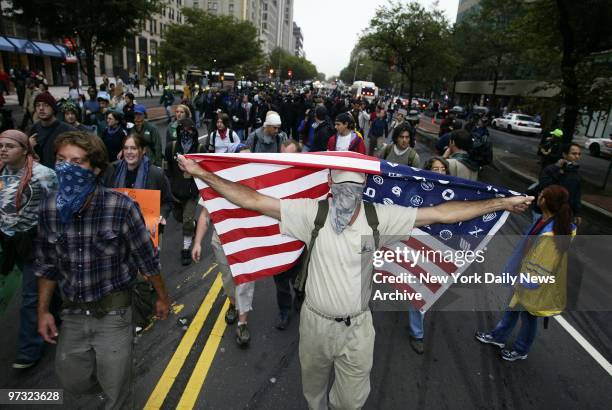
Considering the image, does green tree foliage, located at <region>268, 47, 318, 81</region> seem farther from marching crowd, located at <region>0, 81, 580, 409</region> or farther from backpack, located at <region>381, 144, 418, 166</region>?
marching crowd, located at <region>0, 81, 580, 409</region>

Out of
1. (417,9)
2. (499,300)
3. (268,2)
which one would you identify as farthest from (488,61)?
(268,2)

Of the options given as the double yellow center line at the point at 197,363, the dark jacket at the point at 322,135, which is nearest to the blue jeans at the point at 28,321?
the double yellow center line at the point at 197,363

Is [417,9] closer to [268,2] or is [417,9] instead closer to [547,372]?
[547,372]

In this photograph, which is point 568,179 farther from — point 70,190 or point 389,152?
point 70,190

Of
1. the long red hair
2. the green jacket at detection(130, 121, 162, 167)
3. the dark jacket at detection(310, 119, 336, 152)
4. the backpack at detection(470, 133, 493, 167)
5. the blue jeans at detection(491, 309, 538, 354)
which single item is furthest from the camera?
the dark jacket at detection(310, 119, 336, 152)

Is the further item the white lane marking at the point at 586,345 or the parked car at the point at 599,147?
the parked car at the point at 599,147

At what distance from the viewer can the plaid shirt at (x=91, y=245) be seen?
2.38 meters

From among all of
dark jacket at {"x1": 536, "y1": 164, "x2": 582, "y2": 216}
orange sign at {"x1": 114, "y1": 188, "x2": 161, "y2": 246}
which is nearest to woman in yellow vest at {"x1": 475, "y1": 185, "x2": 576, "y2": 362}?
dark jacket at {"x1": 536, "y1": 164, "x2": 582, "y2": 216}

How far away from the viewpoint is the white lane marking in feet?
13.8

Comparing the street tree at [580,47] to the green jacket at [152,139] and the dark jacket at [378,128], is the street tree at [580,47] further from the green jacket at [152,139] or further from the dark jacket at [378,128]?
the green jacket at [152,139]

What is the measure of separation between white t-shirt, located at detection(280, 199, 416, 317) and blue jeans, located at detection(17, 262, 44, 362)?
2.45 m

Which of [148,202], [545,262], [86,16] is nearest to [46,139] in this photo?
[148,202]

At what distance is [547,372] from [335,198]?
3.28 m

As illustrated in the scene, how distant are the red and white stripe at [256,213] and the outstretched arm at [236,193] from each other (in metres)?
0.12
